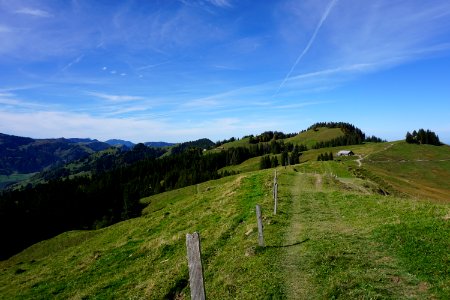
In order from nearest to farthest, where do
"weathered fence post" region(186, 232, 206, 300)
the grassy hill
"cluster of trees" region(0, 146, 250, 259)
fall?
"weathered fence post" region(186, 232, 206, 300), the grassy hill, "cluster of trees" region(0, 146, 250, 259)

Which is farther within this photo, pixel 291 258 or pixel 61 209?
pixel 61 209

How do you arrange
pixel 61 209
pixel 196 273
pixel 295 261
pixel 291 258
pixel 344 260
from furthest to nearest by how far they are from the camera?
pixel 61 209 → pixel 291 258 → pixel 295 261 → pixel 344 260 → pixel 196 273

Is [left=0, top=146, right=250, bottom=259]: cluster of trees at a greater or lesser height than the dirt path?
lesser

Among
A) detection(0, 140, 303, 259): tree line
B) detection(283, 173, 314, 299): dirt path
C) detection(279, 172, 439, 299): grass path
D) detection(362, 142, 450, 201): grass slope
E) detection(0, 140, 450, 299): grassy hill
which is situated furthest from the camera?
detection(362, 142, 450, 201): grass slope

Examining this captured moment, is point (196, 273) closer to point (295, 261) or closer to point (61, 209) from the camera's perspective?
point (295, 261)

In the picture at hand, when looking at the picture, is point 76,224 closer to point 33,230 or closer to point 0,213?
point 33,230

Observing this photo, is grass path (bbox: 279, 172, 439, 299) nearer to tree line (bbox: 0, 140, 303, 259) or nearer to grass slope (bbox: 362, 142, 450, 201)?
grass slope (bbox: 362, 142, 450, 201)

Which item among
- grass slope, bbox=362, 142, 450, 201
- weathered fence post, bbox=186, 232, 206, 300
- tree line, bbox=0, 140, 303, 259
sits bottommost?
tree line, bbox=0, 140, 303, 259

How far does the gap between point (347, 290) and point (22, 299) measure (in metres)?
25.2

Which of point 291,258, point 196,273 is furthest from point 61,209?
point 196,273

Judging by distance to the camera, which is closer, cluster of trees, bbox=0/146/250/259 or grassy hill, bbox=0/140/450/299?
grassy hill, bbox=0/140/450/299

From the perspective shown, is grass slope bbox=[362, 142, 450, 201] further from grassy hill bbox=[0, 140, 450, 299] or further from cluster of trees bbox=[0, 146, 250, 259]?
grassy hill bbox=[0, 140, 450, 299]

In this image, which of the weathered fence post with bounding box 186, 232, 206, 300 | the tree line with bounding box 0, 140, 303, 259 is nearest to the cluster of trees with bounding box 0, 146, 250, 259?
the tree line with bounding box 0, 140, 303, 259

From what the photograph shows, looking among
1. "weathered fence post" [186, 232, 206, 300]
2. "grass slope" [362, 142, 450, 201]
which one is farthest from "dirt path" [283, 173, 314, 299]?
"grass slope" [362, 142, 450, 201]
